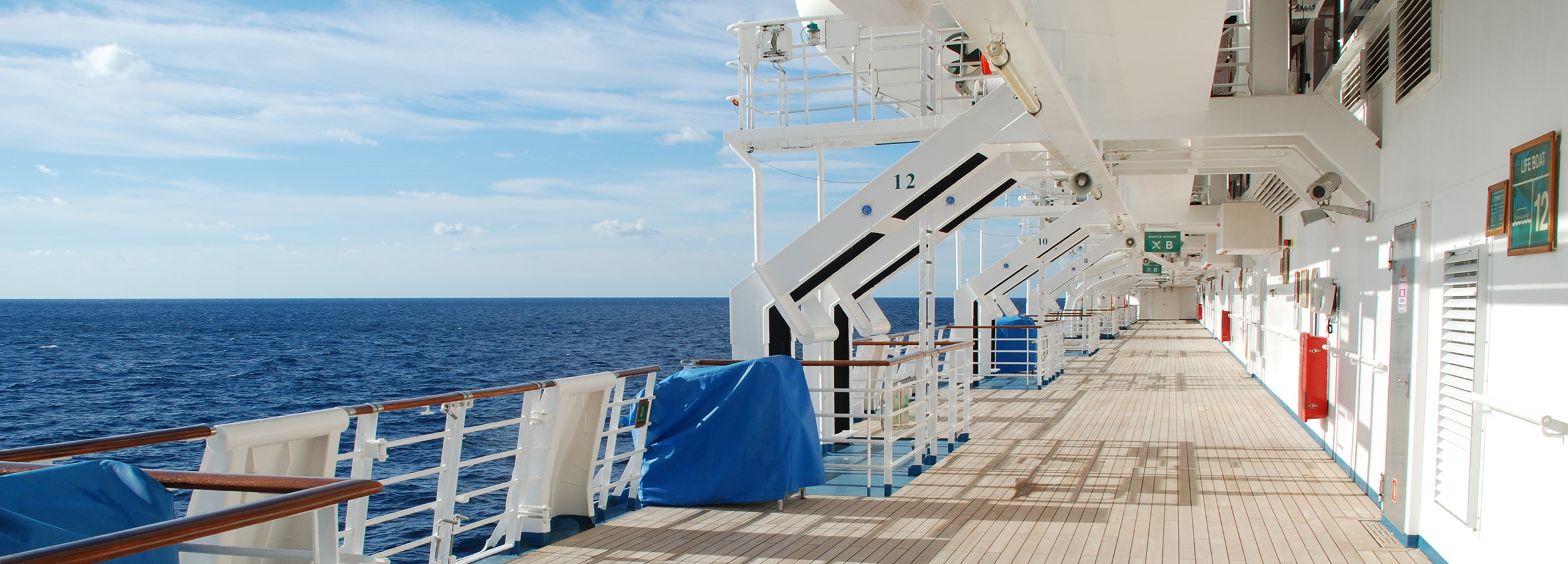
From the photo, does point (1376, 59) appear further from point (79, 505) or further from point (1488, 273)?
point (79, 505)

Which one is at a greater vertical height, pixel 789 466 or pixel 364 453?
pixel 364 453

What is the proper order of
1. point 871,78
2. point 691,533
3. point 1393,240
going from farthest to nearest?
point 871,78, point 1393,240, point 691,533

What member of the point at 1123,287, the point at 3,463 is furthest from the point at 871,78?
the point at 1123,287

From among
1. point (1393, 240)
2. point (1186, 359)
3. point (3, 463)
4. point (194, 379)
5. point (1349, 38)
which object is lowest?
point (194, 379)

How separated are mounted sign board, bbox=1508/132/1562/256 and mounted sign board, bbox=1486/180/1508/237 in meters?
0.03

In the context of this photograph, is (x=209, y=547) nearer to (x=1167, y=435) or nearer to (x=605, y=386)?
(x=605, y=386)

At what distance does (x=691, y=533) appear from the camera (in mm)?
3666

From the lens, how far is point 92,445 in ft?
6.43

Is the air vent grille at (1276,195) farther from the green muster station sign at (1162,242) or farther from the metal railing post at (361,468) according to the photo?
the metal railing post at (361,468)

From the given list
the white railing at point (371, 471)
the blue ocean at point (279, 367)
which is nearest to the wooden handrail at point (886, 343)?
the white railing at point (371, 471)

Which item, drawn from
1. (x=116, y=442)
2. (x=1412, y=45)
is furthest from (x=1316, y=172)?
(x=116, y=442)

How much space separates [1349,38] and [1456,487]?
2262 millimetres

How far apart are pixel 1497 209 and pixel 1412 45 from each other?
123 centimetres

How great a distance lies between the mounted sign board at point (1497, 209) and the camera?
2611mm
